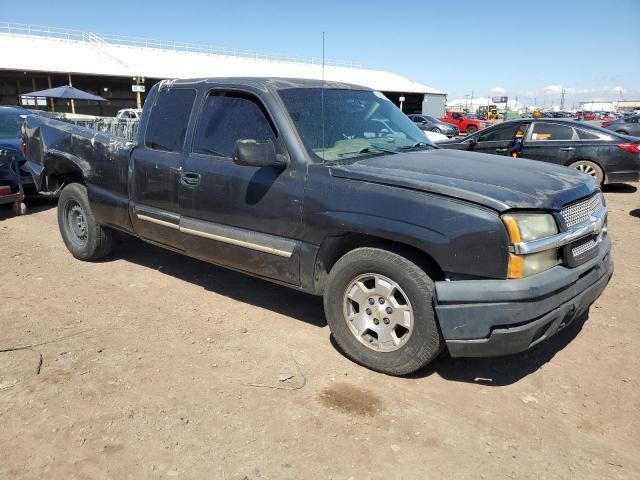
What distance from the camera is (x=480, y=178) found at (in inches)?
129

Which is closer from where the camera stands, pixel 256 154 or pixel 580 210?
pixel 580 210

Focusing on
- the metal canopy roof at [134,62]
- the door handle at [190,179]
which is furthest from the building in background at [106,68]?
the door handle at [190,179]

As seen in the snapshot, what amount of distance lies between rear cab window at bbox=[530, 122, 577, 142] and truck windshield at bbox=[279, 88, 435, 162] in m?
6.76

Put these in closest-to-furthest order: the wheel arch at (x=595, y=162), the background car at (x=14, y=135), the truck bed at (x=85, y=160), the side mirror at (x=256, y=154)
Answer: the side mirror at (x=256, y=154) < the truck bed at (x=85, y=160) < the background car at (x=14, y=135) < the wheel arch at (x=595, y=162)

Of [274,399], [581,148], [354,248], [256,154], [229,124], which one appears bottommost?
[274,399]

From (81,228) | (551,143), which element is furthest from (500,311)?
(551,143)

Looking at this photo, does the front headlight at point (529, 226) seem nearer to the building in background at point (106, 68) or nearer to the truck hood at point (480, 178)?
the truck hood at point (480, 178)

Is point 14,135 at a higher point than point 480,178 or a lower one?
lower

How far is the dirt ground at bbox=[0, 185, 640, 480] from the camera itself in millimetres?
2604

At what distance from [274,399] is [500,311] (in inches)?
56.6

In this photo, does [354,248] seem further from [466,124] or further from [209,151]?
[466,124]

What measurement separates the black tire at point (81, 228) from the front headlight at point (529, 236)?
4.36 meters

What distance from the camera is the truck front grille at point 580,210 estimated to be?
319 cm

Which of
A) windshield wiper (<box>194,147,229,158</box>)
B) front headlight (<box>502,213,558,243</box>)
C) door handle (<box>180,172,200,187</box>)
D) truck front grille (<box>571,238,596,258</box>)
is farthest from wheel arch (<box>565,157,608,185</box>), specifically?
door handle (<box>180,172,200,187</box>)
